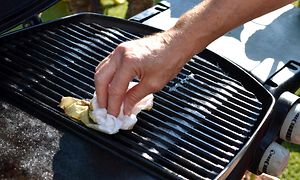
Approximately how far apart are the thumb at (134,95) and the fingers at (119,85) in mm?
25

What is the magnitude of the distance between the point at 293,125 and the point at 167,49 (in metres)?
0.50

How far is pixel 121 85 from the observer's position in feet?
3.80

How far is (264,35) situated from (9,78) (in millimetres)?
993

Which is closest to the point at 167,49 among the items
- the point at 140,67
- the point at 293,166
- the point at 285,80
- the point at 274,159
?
the point at 140,67

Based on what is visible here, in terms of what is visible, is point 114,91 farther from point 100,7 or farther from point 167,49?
point 100,7

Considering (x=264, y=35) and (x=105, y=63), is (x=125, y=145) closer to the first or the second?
(x=105, y=63)

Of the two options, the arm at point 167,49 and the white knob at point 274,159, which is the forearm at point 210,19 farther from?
the white knob at point 274,159

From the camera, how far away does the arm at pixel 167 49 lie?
1151 millimetres

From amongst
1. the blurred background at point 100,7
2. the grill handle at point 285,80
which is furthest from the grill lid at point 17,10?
the blurred background at point 100,7

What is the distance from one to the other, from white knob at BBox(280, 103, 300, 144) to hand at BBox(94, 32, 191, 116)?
1.41ft

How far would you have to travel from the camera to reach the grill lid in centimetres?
156

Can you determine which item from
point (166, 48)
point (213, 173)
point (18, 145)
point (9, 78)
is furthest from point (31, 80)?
point (213, 173)

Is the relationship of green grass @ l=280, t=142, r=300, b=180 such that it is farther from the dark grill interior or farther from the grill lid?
the grill lid

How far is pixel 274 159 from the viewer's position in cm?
135
